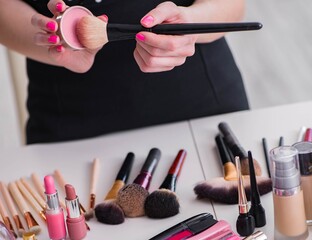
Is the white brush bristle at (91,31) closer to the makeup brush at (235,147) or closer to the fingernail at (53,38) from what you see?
the fingernail at (53,38)

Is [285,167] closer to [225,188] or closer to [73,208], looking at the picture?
[225,188]

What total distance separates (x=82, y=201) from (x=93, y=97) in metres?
0.22

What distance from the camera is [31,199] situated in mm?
856

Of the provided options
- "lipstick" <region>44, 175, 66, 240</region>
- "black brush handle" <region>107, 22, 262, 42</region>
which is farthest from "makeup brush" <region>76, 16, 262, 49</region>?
"lipstick" <region>44, 175, 66, 240</region>

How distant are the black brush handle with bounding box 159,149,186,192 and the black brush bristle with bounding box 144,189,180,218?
0.05 metres

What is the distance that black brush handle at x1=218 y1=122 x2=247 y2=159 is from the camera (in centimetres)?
86

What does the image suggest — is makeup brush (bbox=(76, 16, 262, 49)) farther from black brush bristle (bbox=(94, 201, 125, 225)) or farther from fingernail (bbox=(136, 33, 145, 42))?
black brush bristle (bbox=(94, 201, 125, 225))

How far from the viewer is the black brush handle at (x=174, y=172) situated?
0.82m

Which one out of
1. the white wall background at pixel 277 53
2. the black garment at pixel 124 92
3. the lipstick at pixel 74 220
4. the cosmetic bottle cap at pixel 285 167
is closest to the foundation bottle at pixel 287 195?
the cosmetic bottle cap at pixel 285 167

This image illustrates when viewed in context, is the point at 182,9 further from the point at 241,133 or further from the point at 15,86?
the point at 15,86

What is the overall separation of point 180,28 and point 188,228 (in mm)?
221

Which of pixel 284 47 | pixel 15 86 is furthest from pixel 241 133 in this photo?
pixel 284 47

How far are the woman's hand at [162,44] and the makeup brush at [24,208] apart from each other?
23 centimetres

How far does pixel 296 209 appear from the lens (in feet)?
2.26
